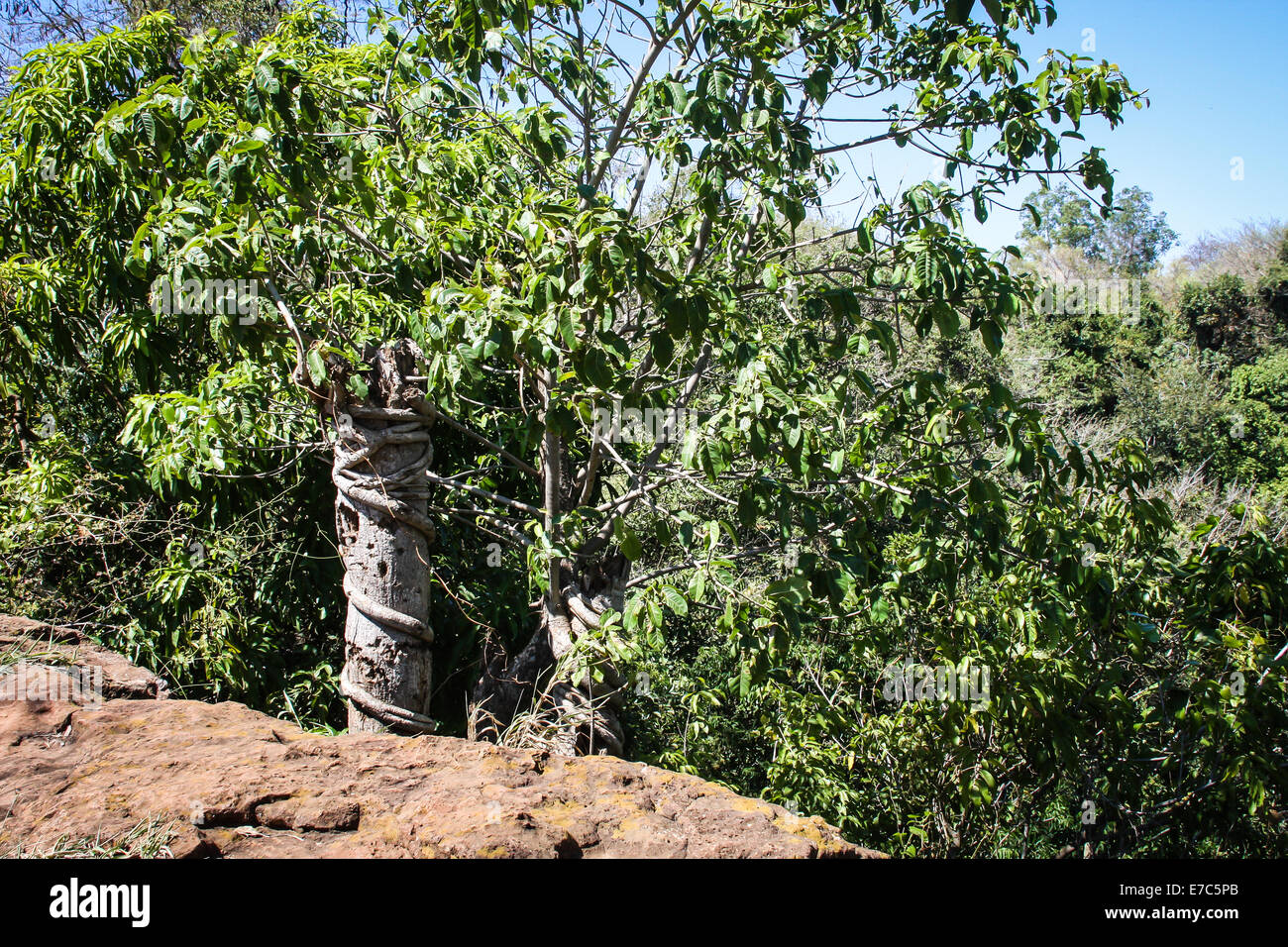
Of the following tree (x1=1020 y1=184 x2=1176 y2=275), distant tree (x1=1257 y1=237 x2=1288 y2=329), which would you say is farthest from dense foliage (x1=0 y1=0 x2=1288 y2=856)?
tree (x1=1020 y1=184 x2=1176 y2=275)

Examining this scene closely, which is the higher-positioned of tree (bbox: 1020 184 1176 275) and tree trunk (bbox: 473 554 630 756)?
tree (bbox: 1020 184 1176 275)

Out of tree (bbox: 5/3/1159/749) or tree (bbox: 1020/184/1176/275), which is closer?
tree (bbox: 5/3/1159/749)

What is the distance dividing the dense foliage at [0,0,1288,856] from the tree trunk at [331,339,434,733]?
17 cm

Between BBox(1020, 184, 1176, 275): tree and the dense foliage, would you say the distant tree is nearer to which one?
BBox(1020, 184, 1176, 275): tree

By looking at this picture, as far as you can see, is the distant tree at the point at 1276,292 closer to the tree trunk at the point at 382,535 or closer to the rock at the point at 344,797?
the tree trunk at the point at 382,535

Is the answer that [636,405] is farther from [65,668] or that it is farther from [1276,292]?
[1276,292]

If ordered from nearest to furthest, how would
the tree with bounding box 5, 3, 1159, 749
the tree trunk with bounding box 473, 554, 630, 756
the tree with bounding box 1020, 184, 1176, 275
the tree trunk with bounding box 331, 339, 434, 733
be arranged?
the tree with bounding box 5, 3, 1159, 749
the tree trunk with bounding box 331, 339, 434, 733
the tree trunk with bounding box 473, 554, 630, 756
the tree with bounding box 1020, 184, 1176, 275

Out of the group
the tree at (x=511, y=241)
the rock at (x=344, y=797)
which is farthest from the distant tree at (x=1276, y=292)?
the rock at (x=344, y=797)

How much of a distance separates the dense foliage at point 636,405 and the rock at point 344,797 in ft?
2.04

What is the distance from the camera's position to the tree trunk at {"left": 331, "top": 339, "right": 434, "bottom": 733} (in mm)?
3025

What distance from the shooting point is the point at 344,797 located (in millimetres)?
1893

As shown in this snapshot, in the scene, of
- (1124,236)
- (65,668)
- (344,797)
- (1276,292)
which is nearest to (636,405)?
(344,797)

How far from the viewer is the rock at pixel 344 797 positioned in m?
1.69

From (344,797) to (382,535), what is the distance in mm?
1290
